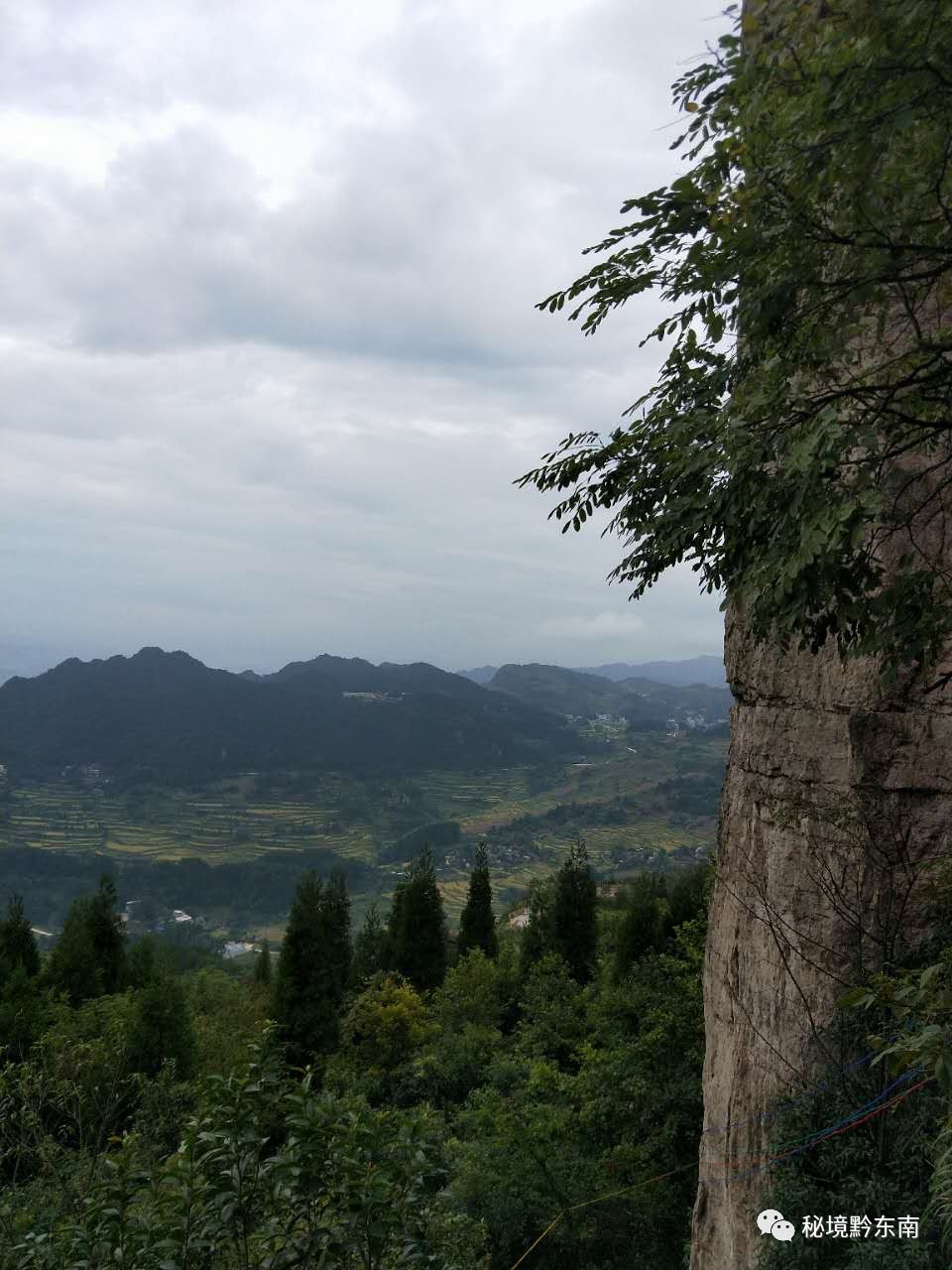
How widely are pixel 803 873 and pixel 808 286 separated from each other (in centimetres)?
553

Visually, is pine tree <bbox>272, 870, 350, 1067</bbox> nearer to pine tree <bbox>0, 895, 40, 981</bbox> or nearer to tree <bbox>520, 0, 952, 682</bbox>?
pine tree <bbox>0, 895, 40, 981</bbox>

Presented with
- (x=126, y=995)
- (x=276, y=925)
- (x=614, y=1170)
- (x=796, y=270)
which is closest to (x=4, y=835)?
(x=276, y=925)

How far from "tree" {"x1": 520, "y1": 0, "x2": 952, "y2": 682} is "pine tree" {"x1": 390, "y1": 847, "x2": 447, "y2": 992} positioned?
101 feet

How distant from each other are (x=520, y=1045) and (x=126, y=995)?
1196 cm

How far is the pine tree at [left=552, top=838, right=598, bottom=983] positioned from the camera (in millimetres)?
32281

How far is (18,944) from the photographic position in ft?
90.2

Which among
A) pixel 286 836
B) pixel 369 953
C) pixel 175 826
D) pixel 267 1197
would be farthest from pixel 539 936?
pixel 175 826

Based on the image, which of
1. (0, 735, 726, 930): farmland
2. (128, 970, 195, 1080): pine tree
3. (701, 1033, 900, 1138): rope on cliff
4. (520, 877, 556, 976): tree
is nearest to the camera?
(701, 1033, 900, 1138): rope on cliff

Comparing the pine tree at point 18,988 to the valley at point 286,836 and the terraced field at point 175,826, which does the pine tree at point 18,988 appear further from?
the terraced field at point 175,826

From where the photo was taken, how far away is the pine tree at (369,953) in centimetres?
3297

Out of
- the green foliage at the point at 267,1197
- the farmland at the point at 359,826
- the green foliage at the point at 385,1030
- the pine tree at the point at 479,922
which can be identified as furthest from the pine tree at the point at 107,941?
the farmland at the point at 359,826

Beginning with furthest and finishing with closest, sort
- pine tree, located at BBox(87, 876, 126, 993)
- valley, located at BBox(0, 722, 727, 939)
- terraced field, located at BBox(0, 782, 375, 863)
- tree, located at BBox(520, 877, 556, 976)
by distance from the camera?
terraced field, located at BBox(0, 782, 375, 863)
valley, located at BBox(0, 722, 727, 939)
tree, located at BBox(520, 877, 556, 976)
pine tree, located at BBox(87, 876, 126, 993)

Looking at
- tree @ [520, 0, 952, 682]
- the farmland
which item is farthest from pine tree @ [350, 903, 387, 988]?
the farmland

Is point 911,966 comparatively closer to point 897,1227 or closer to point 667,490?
point 897,1227
